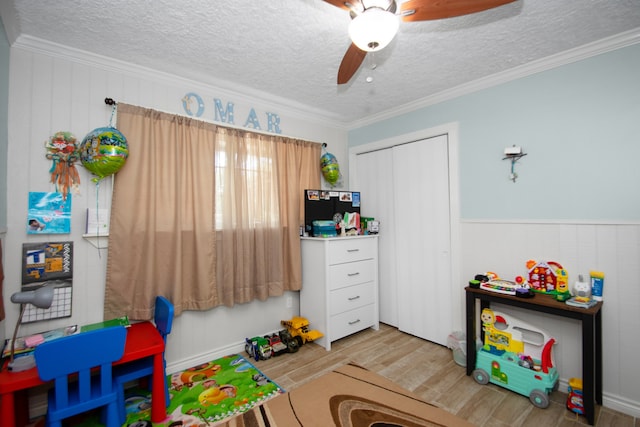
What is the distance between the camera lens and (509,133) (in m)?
2.39

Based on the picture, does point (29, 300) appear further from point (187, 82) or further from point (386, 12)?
point (386, 12)

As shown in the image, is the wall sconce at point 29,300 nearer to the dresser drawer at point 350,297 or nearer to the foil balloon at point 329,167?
the dresser drawer at point 350,297

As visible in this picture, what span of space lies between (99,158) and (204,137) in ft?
2.68

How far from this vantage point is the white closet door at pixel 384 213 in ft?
10.9

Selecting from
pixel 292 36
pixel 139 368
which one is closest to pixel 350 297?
pixel 139 368

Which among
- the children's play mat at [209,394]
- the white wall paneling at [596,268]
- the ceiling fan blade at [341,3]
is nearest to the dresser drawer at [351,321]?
the children's play mat at [209,394]

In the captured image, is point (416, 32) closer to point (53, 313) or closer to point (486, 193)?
point (486, 193)

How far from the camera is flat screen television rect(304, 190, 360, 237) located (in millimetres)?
3000

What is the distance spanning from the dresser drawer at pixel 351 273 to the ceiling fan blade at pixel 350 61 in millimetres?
1778

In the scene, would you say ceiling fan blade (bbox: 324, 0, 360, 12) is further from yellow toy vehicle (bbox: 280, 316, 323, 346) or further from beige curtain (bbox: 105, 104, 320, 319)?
yellow toy vehicle (bbox: 280, 316, 323, 346)

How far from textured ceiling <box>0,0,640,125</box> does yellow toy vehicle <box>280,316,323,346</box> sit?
7.83 ft

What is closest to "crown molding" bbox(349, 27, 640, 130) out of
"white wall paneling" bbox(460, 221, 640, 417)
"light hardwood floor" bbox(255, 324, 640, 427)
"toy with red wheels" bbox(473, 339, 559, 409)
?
"white wall paneling" bbox(460, 221, 640, 417)

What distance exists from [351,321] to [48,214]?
272 centimetres

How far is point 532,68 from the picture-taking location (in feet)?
7.41
